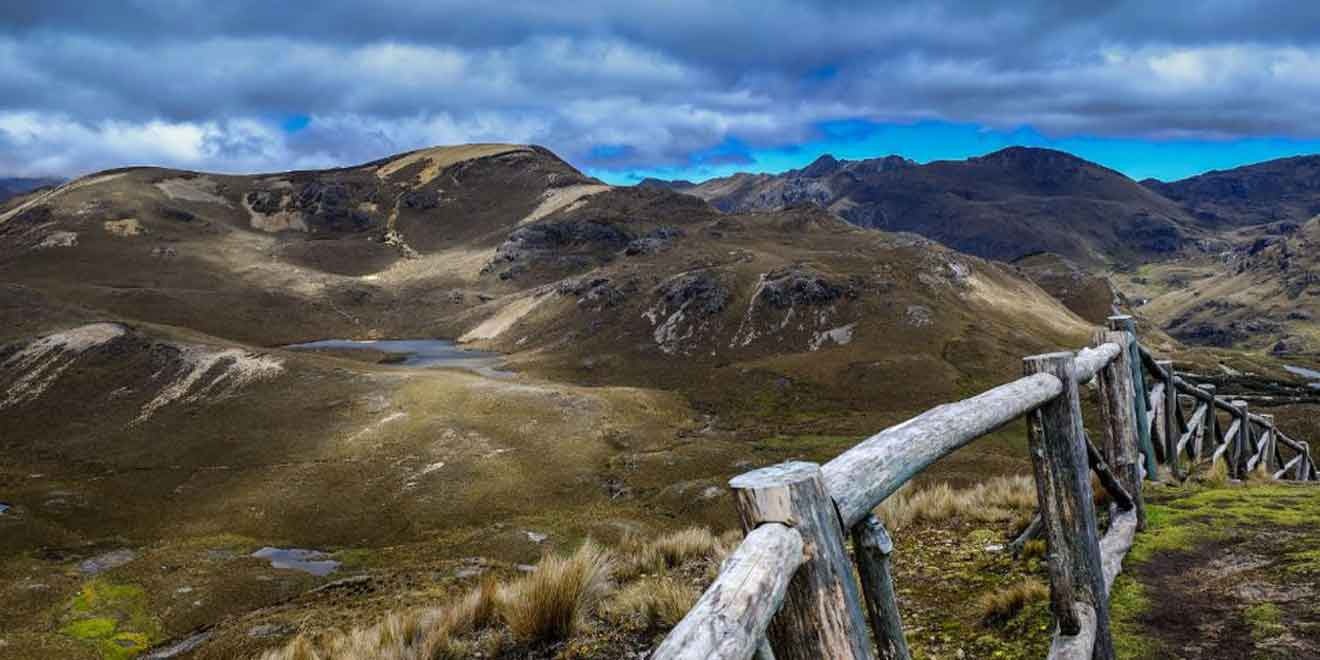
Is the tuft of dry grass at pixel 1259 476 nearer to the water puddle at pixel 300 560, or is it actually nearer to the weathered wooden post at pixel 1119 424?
the weathered wooden post at pixel 1119 424

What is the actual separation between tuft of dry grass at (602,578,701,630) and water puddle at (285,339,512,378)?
313 feet

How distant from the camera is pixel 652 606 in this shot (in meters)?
10.4

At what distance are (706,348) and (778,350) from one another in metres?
11.5

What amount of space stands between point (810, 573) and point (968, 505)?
486 inches

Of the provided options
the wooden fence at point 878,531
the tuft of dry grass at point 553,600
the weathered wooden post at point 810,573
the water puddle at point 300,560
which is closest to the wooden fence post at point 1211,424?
the wooden fence at point 878,531

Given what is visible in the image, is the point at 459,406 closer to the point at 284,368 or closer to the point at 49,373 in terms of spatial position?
the point at 284,368

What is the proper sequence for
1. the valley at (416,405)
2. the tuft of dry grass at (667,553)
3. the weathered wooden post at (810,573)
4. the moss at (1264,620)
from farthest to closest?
the valley at (416,405), the tuft of dry grass at (667,553), the moss at (1264,620), the weathered wooden post at (810,573)

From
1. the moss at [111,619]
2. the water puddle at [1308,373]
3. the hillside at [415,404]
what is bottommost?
the water puddle at [1308,373]

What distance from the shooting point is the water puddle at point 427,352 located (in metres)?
114

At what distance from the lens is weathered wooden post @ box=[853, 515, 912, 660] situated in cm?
419

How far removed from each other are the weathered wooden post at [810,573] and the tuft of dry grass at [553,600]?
736 centimetres

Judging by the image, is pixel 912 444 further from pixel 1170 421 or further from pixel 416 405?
pixel 416 405

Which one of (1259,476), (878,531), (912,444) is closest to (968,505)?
(1259,476)

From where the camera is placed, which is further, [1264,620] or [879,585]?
[1264,620]
